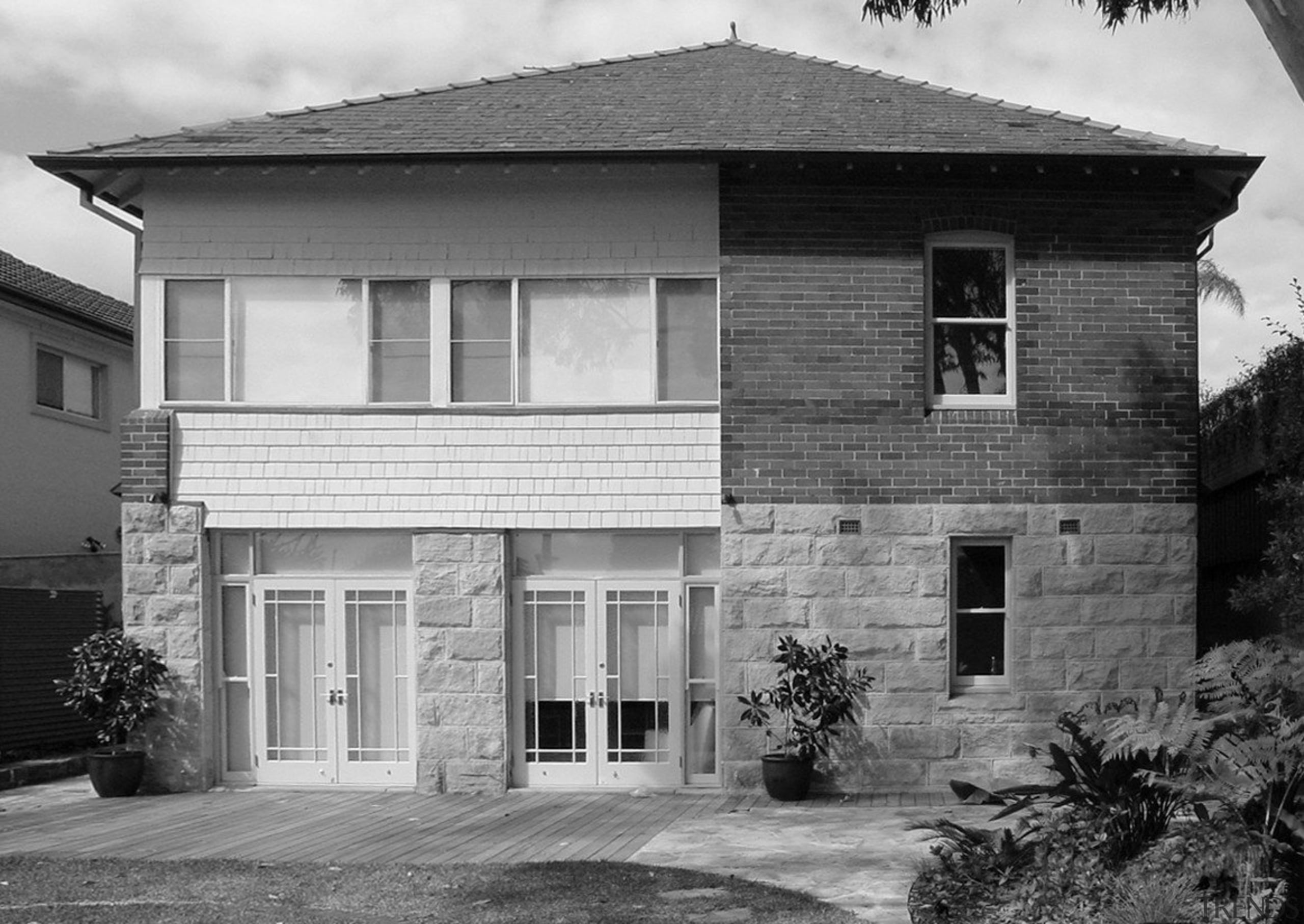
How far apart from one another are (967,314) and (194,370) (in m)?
7.91

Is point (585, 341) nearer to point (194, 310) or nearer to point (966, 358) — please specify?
point (966, 358)

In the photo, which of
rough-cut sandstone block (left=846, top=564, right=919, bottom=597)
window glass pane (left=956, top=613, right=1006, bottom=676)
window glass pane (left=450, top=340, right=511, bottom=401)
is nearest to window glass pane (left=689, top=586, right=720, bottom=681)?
rough-cut sandstone block (left=846, top=564, right=919, bottom=597)

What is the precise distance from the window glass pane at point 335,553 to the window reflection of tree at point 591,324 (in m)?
2.43

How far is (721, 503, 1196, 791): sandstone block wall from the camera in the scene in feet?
50.9

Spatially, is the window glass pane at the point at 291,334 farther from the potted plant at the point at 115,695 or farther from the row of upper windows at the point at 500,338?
the potted plant at the point at 115,695

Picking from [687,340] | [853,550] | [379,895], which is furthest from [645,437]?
[379,895]

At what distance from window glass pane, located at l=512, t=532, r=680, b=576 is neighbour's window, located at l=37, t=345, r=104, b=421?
11752 mm

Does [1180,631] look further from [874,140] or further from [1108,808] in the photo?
[1108,808]

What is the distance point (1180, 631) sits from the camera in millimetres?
15578

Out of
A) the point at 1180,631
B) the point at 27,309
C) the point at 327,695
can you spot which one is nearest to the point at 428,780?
the point at 327,695

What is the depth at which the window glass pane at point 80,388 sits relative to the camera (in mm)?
25094

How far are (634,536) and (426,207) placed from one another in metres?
3.96

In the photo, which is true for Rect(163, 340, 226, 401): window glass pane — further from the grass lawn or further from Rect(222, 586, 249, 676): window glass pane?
the grass lawn

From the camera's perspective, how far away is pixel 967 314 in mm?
15992
